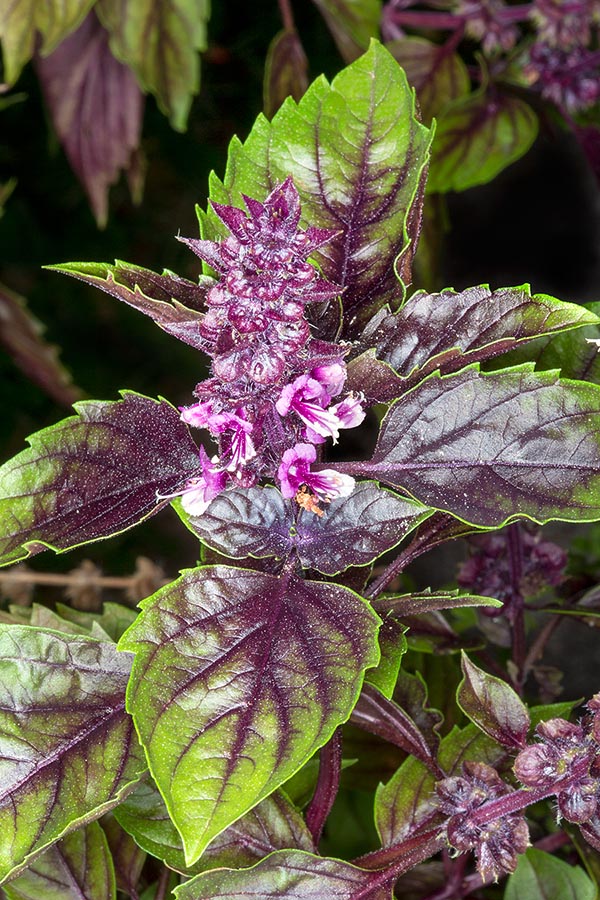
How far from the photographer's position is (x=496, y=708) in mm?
488

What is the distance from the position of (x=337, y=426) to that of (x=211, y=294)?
78mm

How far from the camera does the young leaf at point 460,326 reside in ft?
1.40

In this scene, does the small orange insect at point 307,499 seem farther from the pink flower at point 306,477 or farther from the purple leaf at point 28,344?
the purple leaf at point 28,344

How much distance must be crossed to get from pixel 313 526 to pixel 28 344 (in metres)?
0.58

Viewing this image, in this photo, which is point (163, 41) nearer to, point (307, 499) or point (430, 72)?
point (430, 72)

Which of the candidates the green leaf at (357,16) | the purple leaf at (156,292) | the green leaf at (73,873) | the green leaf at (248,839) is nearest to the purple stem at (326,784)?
the green leaf at (248,839)

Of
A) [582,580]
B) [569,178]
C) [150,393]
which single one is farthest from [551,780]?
[569,178]

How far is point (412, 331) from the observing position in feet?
1.50

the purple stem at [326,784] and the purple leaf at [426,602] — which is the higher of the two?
the purple leaf at [426,602]

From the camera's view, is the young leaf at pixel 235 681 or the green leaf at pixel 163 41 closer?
the young leaf at pixel 235 681

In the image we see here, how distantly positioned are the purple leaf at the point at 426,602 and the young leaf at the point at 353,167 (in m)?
0.14

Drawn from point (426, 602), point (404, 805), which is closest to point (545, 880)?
point (404, 805)

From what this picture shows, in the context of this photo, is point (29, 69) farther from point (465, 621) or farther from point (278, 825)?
point (278, 825)

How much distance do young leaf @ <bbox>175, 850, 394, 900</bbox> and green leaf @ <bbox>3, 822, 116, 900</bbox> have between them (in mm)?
97
